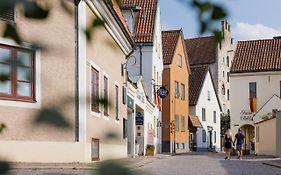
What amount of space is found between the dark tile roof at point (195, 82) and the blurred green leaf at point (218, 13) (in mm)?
54491

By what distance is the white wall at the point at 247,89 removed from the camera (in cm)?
5147

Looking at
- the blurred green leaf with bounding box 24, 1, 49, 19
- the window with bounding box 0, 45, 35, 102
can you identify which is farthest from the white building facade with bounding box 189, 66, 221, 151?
the blurred green leaf with bounding box 24, 1, 49, 19

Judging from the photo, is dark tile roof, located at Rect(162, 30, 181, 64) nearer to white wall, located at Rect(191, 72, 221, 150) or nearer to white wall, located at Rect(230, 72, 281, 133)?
white wall, located at Rect(230, 72, 281, 133)

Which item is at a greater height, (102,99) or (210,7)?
(210,7)

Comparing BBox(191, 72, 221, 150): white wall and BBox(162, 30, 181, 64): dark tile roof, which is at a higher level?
BBox(162, 30, 181, 64): dark tile roof

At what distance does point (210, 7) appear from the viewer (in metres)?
1.25

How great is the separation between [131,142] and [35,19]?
1113 inches

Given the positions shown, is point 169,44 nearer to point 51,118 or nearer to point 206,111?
point 206,111

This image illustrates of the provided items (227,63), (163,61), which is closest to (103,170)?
(163,61)

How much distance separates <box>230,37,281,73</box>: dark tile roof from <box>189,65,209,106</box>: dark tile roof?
4.34m

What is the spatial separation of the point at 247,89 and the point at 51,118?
51746 millimetres

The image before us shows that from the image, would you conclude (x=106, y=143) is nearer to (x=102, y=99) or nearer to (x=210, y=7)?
(x=102, y=99)

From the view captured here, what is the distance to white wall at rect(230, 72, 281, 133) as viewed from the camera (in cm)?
5147

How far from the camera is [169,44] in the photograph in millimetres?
47094
